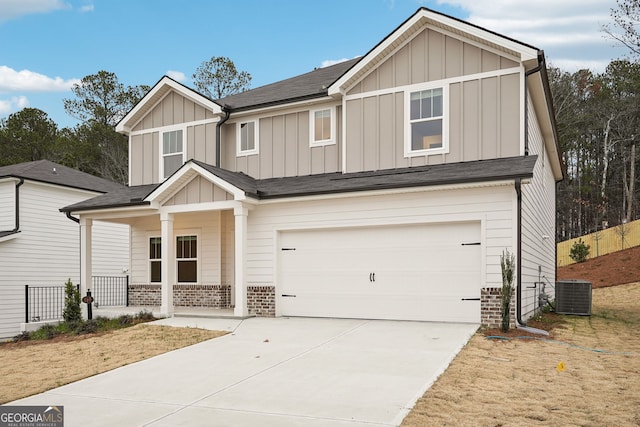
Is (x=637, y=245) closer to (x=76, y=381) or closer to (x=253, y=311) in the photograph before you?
(x=253, y=311)

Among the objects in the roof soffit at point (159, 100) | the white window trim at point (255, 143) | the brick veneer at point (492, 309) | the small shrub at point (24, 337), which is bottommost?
the small shrub at point (24, 337)

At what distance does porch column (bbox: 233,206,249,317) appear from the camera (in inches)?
512

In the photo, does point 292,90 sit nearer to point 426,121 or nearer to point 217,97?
point 426,121

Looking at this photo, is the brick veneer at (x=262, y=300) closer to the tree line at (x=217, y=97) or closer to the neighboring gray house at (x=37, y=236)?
the neighboring gray house at (x=37, y=236)

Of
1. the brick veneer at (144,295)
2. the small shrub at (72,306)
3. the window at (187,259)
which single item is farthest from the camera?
the brick veneer at (144,295)

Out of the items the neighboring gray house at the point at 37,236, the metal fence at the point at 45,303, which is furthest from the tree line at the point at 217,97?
the metal fence at the point at 45,303

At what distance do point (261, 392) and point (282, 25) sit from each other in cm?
2145

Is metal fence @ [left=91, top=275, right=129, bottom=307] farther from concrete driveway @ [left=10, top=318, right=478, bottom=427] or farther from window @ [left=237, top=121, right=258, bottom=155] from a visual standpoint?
concrete driveway @ [left=10, top=318, right=478, bottom=427]

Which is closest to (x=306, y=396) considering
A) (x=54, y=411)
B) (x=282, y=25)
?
(x=54, y=411)

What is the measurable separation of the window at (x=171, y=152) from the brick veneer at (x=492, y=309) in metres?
9.63

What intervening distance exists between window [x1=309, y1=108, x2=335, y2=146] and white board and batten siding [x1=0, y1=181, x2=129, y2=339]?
1081cm

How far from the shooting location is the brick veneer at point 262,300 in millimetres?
13180

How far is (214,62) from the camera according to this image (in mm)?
35125

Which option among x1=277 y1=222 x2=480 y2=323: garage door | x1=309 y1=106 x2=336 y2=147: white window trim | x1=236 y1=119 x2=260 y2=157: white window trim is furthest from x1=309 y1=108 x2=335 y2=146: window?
x1=277 y1=222 x2=480 y2=323: garage door
